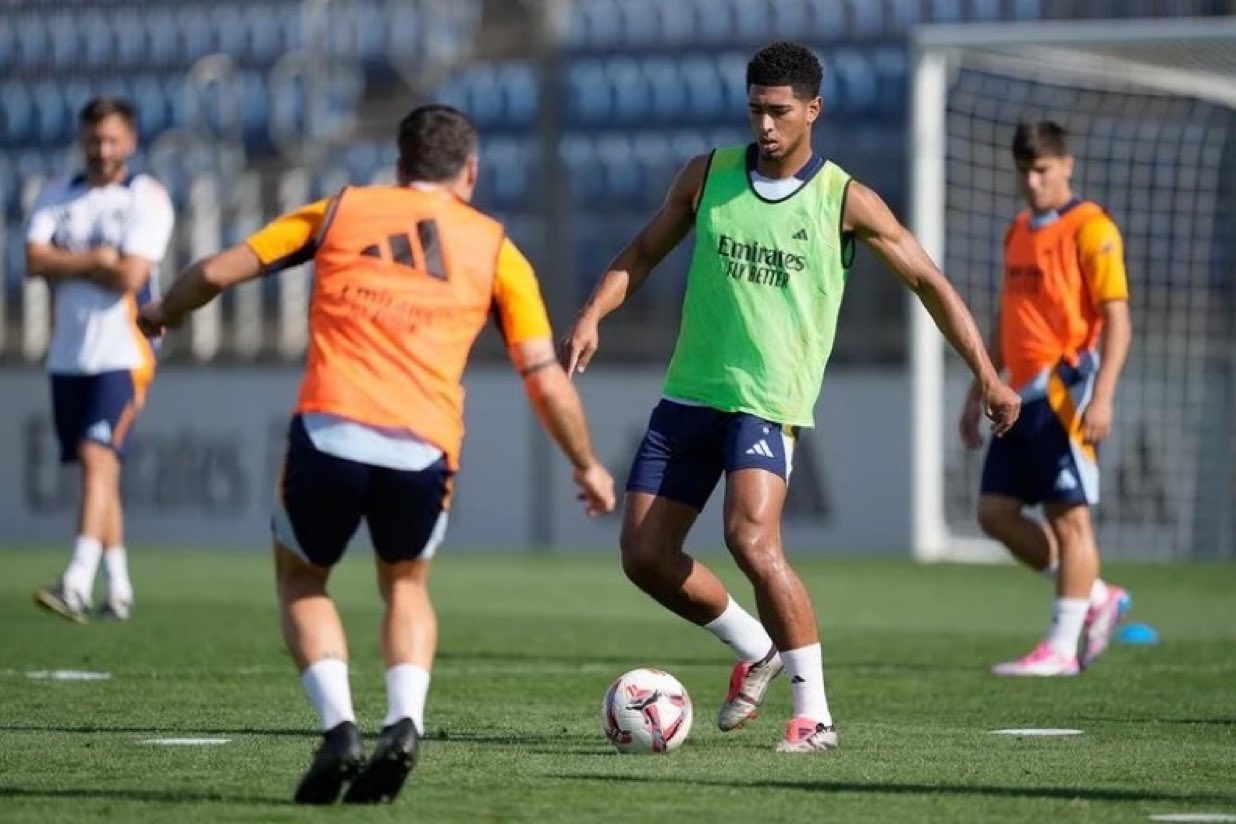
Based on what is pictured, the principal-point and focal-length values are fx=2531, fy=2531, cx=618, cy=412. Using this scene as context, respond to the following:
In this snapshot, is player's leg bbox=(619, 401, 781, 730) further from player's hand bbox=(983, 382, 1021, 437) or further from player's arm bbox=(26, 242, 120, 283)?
player's arm bbox=(26, 242, 120, 283)

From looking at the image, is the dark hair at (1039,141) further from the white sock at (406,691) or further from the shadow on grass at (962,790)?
the white sock at (406,691)

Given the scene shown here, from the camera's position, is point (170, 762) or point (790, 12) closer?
point (170, 762)

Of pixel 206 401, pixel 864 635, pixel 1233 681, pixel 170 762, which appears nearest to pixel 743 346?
pixel 170 762

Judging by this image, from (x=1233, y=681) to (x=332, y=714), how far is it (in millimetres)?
4961

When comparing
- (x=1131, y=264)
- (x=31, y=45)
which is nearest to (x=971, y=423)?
(x=1131, y=264)

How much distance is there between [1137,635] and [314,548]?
6.88 m

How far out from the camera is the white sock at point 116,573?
1241cm

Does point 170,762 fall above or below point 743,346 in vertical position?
Result: below

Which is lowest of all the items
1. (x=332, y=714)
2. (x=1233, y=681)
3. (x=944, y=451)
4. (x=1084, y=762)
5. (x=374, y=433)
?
(x=944, y=451)

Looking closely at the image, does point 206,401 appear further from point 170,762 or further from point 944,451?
point 170,762

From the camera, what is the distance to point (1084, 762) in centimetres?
699

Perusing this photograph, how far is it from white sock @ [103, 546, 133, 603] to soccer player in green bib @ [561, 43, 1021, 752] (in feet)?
17.7

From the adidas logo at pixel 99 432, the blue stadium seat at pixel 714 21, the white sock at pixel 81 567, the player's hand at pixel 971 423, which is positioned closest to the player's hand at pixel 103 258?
the adidas logo at pixel 99 432

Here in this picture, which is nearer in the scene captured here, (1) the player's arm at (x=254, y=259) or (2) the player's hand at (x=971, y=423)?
(1) the player's arm at (x=254, y=259)
